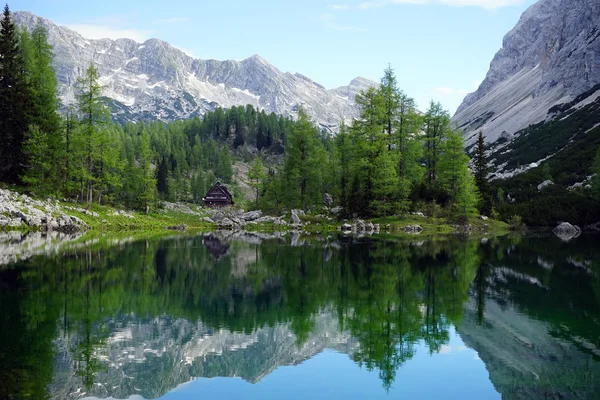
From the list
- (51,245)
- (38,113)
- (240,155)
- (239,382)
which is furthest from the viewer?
(240,155)

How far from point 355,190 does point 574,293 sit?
146ft

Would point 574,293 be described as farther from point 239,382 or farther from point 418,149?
point 418,149

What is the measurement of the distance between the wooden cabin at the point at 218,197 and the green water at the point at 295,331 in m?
106

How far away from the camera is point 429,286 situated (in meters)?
21.6

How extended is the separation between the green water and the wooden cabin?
347 ft

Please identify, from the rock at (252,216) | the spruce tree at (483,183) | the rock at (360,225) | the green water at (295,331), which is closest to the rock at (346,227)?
the rock at (360,225)

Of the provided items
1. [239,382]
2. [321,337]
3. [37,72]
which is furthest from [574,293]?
[37,72]

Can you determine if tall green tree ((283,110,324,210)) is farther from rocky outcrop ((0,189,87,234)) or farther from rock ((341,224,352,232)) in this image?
rocky outcrop ((0,189,87,234))

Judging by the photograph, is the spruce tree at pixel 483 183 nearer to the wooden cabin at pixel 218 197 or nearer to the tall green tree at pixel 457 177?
the tall green tree at pixel 457 177

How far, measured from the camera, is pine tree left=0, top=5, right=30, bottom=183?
54.5m

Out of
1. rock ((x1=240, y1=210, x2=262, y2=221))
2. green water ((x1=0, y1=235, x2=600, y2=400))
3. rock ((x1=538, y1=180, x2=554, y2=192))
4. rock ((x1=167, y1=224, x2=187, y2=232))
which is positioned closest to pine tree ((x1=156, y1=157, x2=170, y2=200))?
rock ((x1=240, y1=210, x2=262, y2=221))

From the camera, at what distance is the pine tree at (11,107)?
54.5m

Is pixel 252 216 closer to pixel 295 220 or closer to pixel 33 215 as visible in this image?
pixel 295 220

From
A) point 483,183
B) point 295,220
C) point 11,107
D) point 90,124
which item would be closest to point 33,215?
point 11,107
